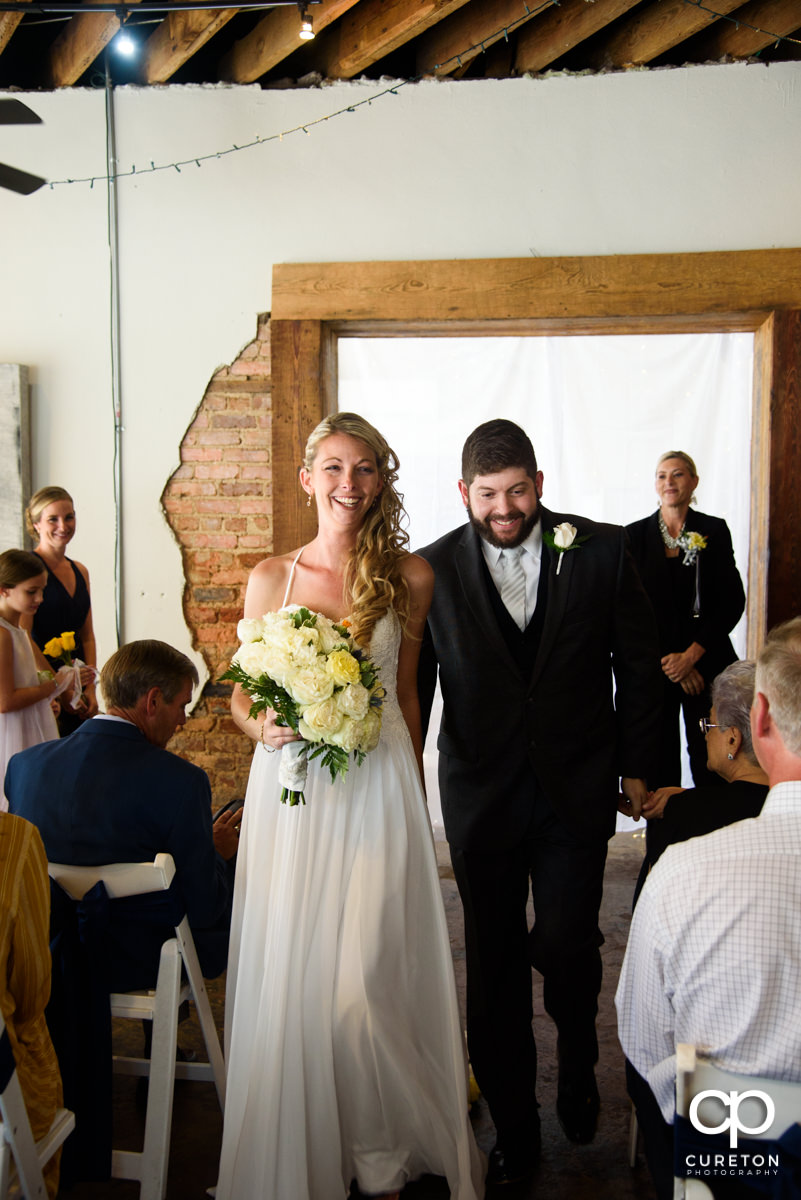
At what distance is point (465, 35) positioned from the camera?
4879mm

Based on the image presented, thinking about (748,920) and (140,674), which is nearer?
(748,920)

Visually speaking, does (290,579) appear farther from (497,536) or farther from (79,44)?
(79,44)

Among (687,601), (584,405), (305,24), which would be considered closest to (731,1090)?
(687,601)

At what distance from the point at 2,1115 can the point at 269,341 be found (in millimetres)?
4173

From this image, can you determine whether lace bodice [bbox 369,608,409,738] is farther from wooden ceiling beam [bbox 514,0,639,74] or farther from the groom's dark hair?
wooden ceiling beam [bbox 514,0,639,74]

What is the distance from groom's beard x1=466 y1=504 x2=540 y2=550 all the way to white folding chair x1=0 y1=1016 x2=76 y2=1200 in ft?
5.75

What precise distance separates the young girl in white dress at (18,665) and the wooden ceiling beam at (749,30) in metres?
4.19

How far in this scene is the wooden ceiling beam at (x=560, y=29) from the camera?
4.58 m

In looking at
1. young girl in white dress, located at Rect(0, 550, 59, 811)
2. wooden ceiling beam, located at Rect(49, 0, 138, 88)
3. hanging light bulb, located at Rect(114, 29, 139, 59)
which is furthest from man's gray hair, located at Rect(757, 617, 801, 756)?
hanging light bulb, located at Rect(114, 29, 139, 59)

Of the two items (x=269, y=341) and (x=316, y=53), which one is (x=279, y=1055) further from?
(x=316, y=53)

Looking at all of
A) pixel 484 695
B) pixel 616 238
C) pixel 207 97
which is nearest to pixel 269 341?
pixel 207 97

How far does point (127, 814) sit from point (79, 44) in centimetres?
434

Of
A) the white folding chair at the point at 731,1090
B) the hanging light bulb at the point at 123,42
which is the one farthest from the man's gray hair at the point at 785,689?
the hanging light bulb at the point at 123,42

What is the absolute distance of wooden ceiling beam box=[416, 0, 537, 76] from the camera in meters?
4.74
